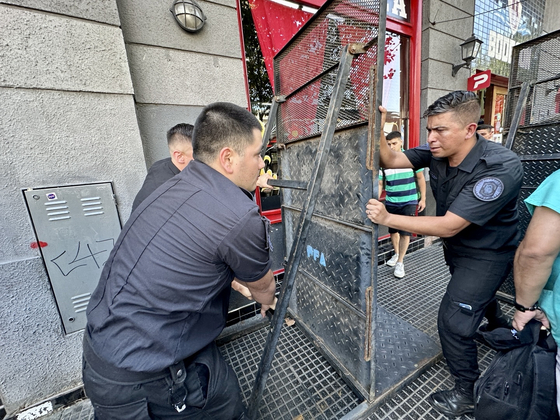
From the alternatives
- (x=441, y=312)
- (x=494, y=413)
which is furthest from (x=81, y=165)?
(x=494, y=413)

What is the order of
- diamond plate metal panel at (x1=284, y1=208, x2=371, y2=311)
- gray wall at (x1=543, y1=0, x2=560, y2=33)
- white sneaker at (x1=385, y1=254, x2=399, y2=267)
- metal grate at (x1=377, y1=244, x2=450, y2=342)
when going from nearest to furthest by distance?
diamond plate metal panel at (x1=284, y1=208, x2=371, y2=311) → metal grate at (x1=377, y1=244, x2=450, y2=342) → white sneaker at (x1=385, y1=254, x2=399, y2=267) → gray wall at (x1=543, y1=0, x2=560, y2=33)

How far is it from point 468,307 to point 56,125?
3353 mm

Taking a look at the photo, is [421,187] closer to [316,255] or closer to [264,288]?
[316,255]

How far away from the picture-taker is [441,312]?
190 cm

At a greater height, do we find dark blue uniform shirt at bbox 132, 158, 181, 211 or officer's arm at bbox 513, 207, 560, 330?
dark blue uniform shirt at bbox 132, 158, 181, 211

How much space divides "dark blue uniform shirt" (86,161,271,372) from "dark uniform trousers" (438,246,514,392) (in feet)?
5.12

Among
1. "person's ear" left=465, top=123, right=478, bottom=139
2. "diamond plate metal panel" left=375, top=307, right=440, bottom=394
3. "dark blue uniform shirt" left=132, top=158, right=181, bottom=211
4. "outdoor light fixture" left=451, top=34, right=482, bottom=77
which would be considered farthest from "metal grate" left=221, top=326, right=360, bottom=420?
"outdoor light fixture" left=451, top=34, right=482, bottom=77

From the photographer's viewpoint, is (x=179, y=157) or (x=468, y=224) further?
(x=179, y=157)

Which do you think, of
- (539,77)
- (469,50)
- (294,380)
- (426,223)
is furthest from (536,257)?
(469,50)

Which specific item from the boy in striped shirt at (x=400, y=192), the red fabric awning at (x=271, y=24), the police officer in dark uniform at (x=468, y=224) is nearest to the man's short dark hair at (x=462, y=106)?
the police officer in dark uniform at (x=468, y=224)

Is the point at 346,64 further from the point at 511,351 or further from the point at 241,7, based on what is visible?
the point at 241,7

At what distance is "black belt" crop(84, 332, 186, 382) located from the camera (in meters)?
1.10

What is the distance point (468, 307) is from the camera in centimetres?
175

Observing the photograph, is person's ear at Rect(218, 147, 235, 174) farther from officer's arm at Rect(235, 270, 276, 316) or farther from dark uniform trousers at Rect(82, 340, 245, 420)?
dark uniform trousers at Rect(82, 340, 245, 420)
